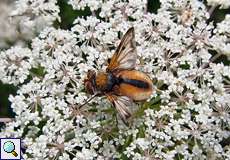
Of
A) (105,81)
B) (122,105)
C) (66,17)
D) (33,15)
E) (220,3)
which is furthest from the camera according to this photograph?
(66,17)

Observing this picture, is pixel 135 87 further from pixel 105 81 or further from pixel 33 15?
pixel 33 15

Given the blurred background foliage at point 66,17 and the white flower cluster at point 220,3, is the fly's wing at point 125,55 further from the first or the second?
the blurred background foliage at point 66,17

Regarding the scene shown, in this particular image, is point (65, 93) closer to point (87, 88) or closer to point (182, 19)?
point (87, 88)

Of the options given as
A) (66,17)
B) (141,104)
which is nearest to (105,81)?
(141,104)

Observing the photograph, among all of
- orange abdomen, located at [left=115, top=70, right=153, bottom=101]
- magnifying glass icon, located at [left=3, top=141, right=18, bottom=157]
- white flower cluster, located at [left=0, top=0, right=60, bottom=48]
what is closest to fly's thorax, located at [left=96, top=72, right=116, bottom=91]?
orange abdomen, located at [left=115, top=70, right=153, bottom=101]

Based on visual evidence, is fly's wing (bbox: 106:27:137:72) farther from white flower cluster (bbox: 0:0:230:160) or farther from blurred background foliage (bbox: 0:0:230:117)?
blurred background foliage (bbox: 0:0:230:117)

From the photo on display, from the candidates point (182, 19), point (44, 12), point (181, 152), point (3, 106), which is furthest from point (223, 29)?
point (3, 106)

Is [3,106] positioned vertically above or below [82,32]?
below
